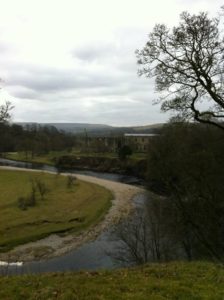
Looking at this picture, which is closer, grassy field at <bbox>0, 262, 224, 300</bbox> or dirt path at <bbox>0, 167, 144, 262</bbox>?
grassy field at <bbox>0, 262, 224, 300</bbox>

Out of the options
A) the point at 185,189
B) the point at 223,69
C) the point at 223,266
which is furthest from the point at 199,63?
the point at 185,189

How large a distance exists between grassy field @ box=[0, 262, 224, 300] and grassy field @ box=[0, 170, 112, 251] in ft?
79.9

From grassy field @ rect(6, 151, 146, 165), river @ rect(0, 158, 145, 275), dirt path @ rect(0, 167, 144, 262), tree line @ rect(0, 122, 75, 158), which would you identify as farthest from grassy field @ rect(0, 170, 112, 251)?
tree line @ rect(0, 122, 75, 158)

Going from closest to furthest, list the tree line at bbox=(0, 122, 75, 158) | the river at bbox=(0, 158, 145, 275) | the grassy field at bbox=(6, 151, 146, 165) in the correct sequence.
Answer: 1. the river at bbox=(0, 158, 145, 275)
2. the grassy field at bbox=(6, 151, 146, 165)
3. the tree line at bbox=(0, 122, 75, 158)

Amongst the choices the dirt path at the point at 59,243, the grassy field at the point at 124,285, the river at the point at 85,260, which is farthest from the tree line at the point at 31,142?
the grassy field at the point at 124,285

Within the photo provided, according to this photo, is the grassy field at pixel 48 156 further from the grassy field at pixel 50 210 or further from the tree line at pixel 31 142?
the grassy field at pixel 50 210

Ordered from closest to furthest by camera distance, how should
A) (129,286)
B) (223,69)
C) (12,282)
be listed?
(129,286)
(12,282)
(223,69)

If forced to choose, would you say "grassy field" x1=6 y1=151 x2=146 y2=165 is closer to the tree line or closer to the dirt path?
the tree line

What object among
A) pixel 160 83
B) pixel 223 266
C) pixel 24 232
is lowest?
pixel 24 232

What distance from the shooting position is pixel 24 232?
3550 cm

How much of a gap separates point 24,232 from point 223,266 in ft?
91.7

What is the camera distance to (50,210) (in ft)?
144

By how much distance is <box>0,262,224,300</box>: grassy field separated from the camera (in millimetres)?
7305

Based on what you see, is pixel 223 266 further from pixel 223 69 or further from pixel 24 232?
pixel 24 232
